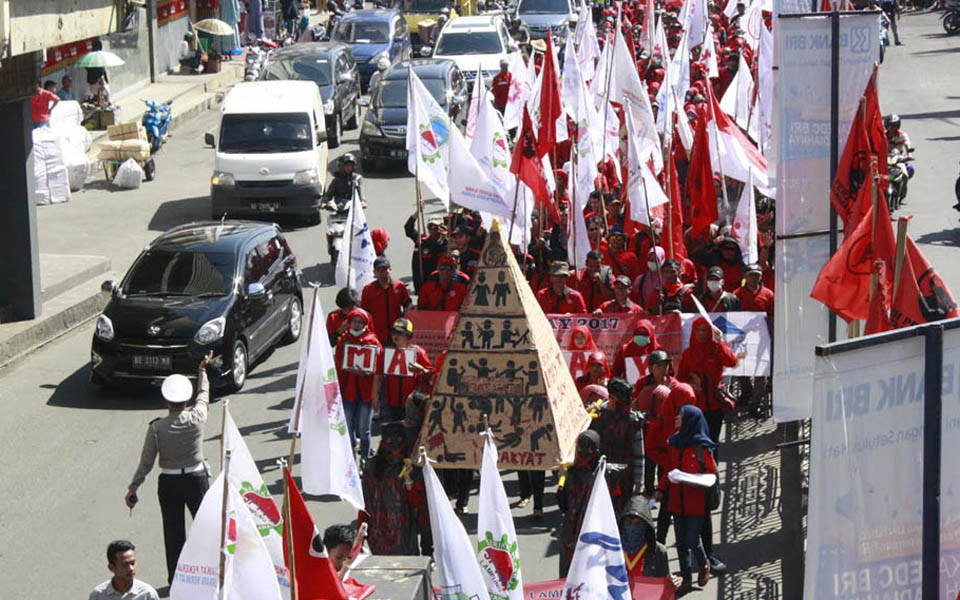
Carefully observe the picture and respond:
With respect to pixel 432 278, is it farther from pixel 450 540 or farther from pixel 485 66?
pixel 485 66

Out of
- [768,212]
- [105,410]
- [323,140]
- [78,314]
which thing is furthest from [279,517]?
[323,140]

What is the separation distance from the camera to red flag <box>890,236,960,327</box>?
823 cm

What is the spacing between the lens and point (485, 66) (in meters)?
33.3

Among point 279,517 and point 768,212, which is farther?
point 768,212

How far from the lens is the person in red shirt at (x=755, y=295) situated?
547 inches

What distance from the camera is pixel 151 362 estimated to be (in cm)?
1571

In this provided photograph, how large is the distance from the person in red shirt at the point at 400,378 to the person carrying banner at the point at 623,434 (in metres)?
1.77

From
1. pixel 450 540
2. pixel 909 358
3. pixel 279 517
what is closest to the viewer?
pixel 909 358

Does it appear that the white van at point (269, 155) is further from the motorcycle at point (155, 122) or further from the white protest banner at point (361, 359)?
the white protest banner at point (361, 359)

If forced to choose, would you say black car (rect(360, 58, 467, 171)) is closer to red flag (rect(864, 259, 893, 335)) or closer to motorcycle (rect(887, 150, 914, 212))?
motorcycle (rect(887, 150, 914, 212))

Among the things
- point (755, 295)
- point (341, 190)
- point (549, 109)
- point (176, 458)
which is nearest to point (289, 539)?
point (176, 458)

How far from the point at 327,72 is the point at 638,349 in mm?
18768

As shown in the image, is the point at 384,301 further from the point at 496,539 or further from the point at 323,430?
the point at 496,539

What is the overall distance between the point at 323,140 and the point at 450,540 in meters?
17.0
